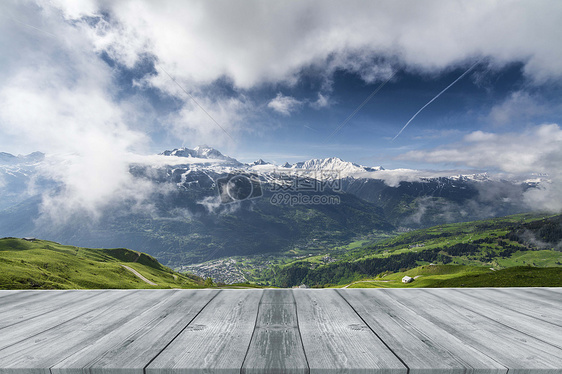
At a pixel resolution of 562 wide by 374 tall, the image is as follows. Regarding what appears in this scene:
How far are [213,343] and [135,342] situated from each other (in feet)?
1.96

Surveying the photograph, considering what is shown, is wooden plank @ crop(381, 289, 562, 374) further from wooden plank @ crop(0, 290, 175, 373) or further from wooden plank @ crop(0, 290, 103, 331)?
wooden plank @ crop(0, 290, 103, 331)

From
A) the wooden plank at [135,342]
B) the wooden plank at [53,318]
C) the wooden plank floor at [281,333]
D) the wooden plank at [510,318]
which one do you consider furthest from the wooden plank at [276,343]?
the wooden plank at [510,318]

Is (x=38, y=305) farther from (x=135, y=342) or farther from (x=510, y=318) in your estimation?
(x=510, y=318)

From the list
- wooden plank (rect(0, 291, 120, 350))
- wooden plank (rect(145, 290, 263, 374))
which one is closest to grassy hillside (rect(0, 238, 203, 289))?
wooden plank (rect(0, 291, 120, 350))

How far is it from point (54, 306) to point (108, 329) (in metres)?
1.43

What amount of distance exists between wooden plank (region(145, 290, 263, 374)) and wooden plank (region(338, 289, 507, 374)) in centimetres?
109

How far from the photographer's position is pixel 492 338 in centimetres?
204

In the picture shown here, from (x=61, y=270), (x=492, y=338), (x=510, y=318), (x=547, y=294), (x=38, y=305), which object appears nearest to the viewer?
(x=492, y=338)

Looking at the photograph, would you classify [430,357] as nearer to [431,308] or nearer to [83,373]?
[431,308]

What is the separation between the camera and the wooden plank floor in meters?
1.57

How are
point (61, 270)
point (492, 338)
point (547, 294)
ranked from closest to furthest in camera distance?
point (492, 338) → point (547, 294) → point (61, 270)

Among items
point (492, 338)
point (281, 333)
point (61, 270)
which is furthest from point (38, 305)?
point (61, 270)

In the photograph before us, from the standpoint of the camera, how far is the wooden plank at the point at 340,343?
1.54m

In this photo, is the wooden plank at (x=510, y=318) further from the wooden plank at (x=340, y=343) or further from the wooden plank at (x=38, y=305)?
the wooden plank at (x=38, y=305)
